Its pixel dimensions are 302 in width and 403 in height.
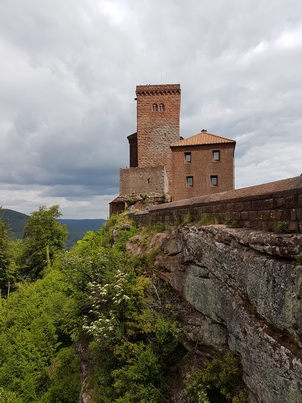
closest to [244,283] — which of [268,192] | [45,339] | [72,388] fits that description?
[268,192]

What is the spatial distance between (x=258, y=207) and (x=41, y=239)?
2963 cm

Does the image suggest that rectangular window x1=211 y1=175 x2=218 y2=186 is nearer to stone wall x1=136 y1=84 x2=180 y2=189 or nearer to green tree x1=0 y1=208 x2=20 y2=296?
stone wall x1=136 y1=84 x2=180 y2=189

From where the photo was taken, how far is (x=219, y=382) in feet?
18.6

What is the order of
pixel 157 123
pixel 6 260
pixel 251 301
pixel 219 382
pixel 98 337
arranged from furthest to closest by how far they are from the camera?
pixel 6 260
pixel 157 123
pixel 98 337
pixel 219 382
pixel 251 301

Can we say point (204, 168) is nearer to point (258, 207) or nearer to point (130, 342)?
point (130, 342)

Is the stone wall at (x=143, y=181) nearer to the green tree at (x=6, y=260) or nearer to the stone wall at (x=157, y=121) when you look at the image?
the stone wall at (x=157, y=121)

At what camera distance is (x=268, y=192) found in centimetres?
536

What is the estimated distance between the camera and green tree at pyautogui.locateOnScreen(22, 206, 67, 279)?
30.4m

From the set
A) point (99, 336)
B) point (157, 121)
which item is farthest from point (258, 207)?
point (157, 121)

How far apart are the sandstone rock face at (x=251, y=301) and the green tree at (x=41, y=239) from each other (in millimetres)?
26129

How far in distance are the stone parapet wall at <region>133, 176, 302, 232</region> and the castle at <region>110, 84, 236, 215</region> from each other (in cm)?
1294

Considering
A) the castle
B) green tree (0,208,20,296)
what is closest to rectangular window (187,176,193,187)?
the castle

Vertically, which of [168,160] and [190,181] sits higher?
[168,160]

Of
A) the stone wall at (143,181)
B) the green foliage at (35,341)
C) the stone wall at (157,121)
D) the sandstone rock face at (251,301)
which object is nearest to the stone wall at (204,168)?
the stone wall at (143,181)
